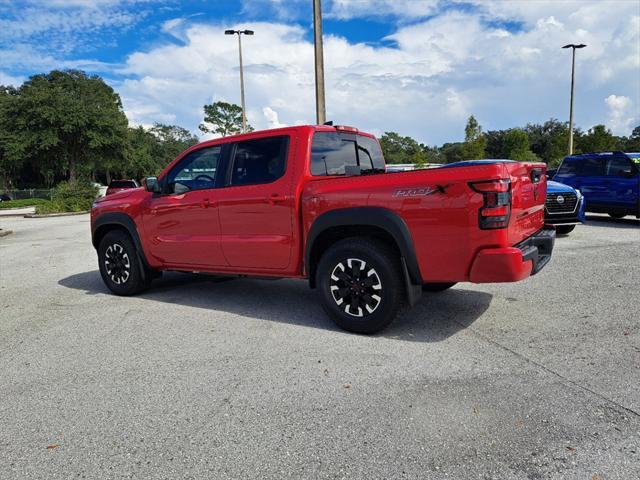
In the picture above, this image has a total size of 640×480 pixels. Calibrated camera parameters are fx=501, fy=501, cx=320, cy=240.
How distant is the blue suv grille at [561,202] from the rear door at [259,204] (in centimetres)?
749

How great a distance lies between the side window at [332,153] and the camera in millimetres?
5023

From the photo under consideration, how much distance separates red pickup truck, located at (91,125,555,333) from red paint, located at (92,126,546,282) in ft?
0.04

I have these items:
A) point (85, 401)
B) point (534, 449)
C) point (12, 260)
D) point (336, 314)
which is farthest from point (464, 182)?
point (12, 260)

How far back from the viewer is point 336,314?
4641mm

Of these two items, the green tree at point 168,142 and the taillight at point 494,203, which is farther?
the green tree at point 168,142

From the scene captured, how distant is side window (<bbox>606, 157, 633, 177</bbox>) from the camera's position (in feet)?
39.7

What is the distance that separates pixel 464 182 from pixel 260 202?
208cm

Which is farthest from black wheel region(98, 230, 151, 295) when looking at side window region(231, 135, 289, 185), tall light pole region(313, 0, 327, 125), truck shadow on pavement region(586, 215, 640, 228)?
truck shadow on pavement region(586, 215, 640, 228)

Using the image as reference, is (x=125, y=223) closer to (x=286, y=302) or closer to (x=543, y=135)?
(x=286, y=302)

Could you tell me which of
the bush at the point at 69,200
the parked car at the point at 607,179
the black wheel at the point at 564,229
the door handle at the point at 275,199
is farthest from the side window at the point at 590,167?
the bush at the point at 69,200

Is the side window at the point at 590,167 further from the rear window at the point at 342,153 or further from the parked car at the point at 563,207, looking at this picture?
the rear window at the point at 342,153

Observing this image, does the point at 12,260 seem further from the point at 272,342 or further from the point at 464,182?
the point at 464,182

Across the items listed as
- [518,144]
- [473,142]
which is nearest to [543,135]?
[518,144]

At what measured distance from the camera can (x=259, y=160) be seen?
17.1ft
